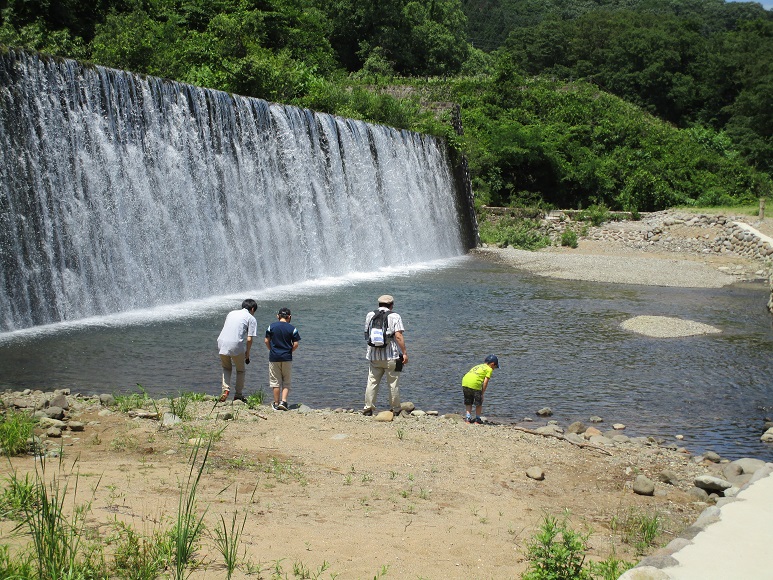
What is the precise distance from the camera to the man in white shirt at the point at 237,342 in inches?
401

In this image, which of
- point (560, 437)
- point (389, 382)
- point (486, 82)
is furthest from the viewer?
point (486, 82)

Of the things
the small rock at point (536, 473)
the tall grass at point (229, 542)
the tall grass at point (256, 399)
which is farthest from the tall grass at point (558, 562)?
the tall grass at point (256, 399)

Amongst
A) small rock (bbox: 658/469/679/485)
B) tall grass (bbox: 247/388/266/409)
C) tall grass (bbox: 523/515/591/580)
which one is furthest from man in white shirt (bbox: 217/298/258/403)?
tall grass (bbox: 523/515/591/580)

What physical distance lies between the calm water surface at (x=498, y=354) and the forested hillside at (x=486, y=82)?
16397 millimetres

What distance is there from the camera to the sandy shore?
18.9 ft

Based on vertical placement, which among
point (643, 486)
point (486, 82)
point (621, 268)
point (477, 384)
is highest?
point (486, 82)

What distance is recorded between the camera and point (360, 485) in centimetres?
730

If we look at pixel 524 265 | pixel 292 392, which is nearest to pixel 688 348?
pixel 292 392

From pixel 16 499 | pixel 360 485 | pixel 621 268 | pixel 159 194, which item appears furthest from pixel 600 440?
pixel 621 268

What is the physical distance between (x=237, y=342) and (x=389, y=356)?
1756 mm

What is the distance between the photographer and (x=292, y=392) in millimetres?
11688

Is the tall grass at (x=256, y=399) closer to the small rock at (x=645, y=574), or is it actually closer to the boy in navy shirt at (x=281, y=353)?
the boy in navy shirt at (x=281, y=353)

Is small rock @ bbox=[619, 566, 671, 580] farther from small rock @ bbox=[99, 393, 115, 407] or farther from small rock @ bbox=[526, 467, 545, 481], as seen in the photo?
small rock @ bbox=[99, 393, 115, 407]

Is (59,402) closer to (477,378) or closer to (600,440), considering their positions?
(477,378)
